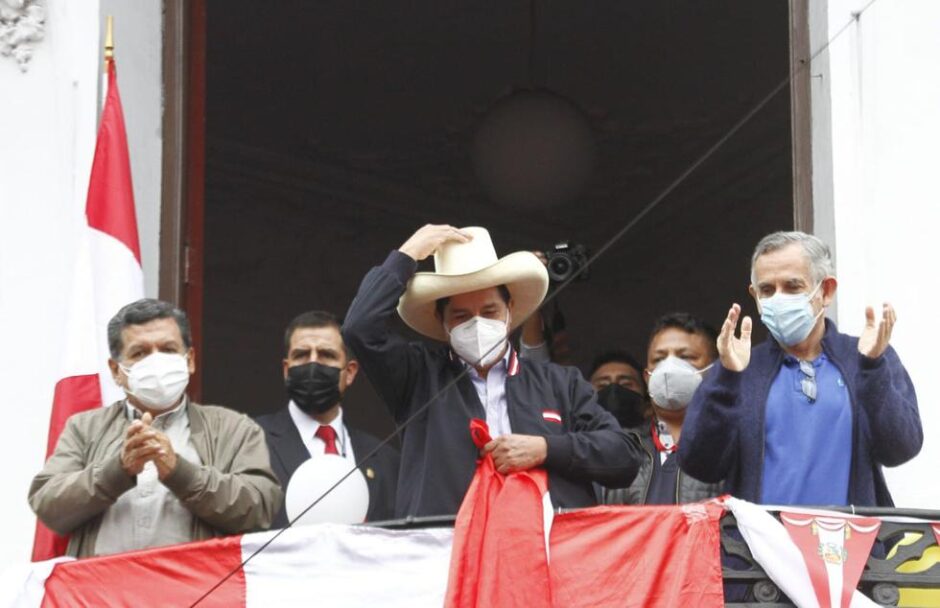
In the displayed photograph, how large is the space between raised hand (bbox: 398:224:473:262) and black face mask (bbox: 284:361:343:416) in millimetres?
859

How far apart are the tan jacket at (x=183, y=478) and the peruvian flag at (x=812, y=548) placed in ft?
5.56

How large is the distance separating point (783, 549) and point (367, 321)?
5.24 feet

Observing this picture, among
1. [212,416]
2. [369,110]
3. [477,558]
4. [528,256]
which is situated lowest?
[477,558]

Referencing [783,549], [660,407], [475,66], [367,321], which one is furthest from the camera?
[475,66]

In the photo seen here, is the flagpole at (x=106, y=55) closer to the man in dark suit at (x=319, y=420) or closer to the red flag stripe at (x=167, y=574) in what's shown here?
the man in dark suit at (x=319, y=420)

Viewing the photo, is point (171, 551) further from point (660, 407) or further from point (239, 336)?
point (239, 336)

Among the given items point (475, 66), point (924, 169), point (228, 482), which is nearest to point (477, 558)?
point (228, 482)

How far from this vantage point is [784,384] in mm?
7094

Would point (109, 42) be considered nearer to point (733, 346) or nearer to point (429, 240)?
point (429, 240)

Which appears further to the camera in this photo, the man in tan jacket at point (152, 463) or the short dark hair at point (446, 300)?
the short dark hair at point (446, 300)

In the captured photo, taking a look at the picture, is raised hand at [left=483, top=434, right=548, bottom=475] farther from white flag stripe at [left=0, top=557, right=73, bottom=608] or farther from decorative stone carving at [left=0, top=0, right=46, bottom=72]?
decorative stone carving at [left=0, top=0, right=46, bottom=72]

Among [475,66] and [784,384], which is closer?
[784,384]

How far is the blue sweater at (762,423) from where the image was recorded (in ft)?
22.5

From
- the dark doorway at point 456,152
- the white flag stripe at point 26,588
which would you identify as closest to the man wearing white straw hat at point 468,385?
the white flag stripe at point 26,588
